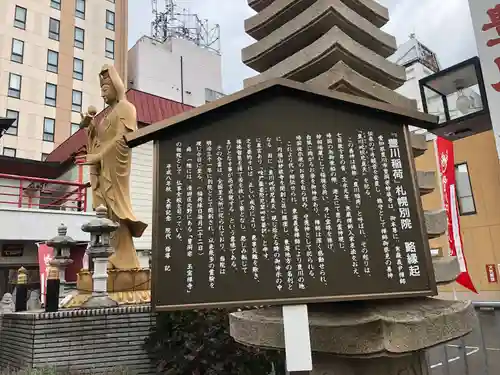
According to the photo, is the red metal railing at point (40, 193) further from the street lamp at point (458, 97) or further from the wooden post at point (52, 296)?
the street lamp at point (458, 97)

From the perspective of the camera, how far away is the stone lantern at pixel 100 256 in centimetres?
624

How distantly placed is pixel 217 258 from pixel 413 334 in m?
1.35

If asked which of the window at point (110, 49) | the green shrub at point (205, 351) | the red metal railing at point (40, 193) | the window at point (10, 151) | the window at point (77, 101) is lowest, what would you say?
the green shrub at point (205, 351)

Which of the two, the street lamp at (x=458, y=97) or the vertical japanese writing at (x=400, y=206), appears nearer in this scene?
the vertical japanese writing at (x=400, y=206)

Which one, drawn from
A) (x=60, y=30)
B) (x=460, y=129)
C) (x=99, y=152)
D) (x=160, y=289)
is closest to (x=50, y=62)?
(x=60, y=30)

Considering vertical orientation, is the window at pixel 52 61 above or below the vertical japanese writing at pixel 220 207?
above

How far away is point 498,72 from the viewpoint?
4.72 meters

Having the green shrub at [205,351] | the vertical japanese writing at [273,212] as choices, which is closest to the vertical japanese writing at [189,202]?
the vertical japanese writing at [273,212]

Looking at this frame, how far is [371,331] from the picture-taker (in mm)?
2654

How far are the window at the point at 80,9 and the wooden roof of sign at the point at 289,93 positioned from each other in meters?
29.8

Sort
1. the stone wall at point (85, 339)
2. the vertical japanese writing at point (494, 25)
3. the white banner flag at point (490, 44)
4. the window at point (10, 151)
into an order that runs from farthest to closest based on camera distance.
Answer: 1. the window at point (10, 151)
2. the stone wall at point (85, 339)
3. the vertical japanese writing at point (494, 25)
4. the white banner flag at point (490, 44)

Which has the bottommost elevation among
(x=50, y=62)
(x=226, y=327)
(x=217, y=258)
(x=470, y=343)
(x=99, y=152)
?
(x=470, y=343)

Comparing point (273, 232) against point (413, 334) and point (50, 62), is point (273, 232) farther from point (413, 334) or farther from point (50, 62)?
point (50, 62)

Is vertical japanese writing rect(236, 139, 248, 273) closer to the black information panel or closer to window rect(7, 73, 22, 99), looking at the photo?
the black information panel
